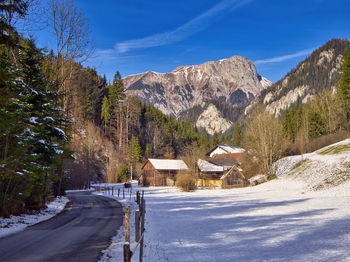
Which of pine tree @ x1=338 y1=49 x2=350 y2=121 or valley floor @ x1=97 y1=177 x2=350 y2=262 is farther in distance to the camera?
pine tree @ x1=338 y1=49 x2=350 y2=121

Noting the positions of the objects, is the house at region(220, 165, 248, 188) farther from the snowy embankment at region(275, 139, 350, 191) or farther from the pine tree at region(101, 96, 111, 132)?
the pine tree at region(101, 96, 111, 132)

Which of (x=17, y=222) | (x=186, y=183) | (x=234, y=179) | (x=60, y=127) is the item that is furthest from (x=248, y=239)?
(x=234, y=179)

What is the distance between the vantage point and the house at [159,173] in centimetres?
6894

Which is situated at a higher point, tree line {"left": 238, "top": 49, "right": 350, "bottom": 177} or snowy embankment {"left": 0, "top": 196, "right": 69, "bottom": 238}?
tree line {"left": 238, "top": 49, "right": 350, "bottom": 177}

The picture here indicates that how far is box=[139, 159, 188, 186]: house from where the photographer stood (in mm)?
68938

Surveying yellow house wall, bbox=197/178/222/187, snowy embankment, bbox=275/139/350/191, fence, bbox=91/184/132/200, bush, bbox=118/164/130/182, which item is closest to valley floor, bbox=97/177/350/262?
snowy embankment, bbox=275/139/350/191

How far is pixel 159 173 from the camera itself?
227ft

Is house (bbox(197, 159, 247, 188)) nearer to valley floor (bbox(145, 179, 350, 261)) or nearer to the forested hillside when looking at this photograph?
the forested hillside

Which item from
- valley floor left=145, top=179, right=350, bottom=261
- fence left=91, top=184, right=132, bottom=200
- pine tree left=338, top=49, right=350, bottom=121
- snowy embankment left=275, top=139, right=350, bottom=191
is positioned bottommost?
fence left=91, top=184, right=132, bottom=200

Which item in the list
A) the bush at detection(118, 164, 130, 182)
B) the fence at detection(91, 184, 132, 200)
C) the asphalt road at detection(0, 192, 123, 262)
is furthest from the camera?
the bush at detection(118, 164, 130, 182)

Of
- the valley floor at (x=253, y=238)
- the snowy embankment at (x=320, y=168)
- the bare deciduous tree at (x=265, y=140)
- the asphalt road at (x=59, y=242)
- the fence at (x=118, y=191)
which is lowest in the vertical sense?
the fence at (x=118, y=191)

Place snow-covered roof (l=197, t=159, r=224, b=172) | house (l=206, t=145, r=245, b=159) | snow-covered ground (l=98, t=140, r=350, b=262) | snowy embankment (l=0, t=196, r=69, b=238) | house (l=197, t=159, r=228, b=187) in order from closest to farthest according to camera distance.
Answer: snow-covered ground (l=98, t=140, r=350, b=262), snowy embankment (l=0, t=196, r=69, b=238), house (l=197, t=159, r=228, b=187), snow-covered roof (l=197, t=159, r=224, b=172), house (l=206, t=145, r=245, b=159)

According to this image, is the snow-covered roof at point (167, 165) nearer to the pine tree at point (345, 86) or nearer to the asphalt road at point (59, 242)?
the pine tree at point (345, 86)

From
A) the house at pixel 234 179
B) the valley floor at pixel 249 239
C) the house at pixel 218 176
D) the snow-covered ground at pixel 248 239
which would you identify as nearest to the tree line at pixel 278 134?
the house at pixel 234 179
